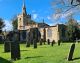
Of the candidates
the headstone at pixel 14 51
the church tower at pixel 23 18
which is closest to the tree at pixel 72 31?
the church tower at pixel 23 18

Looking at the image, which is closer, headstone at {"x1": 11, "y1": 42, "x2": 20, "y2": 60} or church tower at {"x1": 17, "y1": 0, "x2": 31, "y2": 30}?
headstone at {"x1": 11, "y1": 42, "x2": 20, "y2": 60}

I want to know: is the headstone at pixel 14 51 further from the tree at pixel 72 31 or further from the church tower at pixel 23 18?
the church tower at pixel 23 18

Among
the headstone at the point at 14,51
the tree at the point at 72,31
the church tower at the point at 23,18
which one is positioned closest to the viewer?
the headstone at the point at 14,51

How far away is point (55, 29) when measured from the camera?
87188mm

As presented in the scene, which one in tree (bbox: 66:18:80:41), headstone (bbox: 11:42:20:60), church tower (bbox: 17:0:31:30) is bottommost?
headstone (bbox: 11:42:20:60)

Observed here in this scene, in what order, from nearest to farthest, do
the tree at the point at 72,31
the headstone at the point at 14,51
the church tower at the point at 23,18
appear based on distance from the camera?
1. the headstone at the point at 14,51
2. the tree at the point at 72,31
3. the church tower at the point at 23,18

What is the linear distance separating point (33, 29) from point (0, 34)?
525 inches

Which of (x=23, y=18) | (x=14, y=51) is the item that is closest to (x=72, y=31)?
(x=23, y=18)

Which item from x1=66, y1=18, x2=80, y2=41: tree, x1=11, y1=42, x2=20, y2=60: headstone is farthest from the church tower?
x1=11, y1=42, x2=20, y2=60: headstone

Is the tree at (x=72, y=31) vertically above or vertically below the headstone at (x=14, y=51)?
above

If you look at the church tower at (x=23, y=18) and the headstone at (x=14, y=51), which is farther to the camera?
the church tower at (x=23, y=18)

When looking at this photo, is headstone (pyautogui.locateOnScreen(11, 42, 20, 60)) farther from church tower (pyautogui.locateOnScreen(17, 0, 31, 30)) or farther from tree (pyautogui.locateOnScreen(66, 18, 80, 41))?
church tower (pyautogui.locateOnScreen(17, 0, 31, 30))

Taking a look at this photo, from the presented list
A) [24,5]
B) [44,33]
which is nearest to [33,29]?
[44,33]

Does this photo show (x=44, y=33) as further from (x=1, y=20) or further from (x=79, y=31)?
(x=1, y=20)
